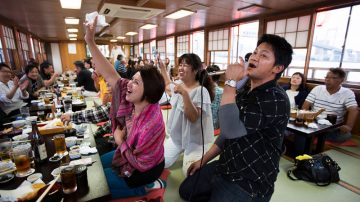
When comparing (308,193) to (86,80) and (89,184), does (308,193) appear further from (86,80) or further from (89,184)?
(86,80)

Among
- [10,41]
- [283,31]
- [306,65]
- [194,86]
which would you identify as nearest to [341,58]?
[306,65]

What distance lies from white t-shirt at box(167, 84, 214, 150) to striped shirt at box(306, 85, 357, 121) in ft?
7.54

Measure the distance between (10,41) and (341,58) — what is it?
9.16 meters

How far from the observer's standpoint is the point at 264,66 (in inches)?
42.9

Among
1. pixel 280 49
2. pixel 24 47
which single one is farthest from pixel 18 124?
pixel 24 47

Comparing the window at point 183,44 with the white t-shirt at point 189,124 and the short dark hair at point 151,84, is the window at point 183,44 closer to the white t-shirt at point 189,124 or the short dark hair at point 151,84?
the white t-shirt at point 189,124

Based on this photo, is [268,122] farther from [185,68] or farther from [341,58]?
[341,58]

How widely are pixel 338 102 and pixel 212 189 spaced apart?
3078 mm

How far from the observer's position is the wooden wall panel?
15211 mm

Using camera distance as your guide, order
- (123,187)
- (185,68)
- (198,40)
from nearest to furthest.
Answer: (123,187), (185,68), (198,40)

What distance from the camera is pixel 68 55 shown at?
1539cm

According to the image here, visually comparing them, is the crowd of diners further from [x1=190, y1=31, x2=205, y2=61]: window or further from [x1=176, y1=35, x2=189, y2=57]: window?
[x1=176, y1=35, x2=189, y2=57]: window

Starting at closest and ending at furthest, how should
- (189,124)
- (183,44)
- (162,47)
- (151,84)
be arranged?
(151,84) → (189,124) → (183,44) → (162,47)

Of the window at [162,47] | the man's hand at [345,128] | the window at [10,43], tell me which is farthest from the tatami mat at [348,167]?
the window at [162,47]
